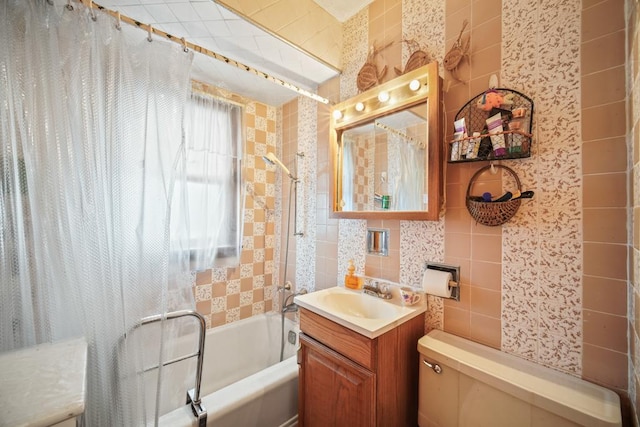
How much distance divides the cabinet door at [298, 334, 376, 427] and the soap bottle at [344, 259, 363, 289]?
405 mm

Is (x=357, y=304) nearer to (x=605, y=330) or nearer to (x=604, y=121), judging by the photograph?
(x=605, y=330)

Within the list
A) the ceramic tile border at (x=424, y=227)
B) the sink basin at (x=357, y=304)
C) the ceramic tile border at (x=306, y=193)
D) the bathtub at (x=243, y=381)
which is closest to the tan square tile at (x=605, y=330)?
the ceramic tile border at (x=424, y=227)

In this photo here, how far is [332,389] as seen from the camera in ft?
3.79

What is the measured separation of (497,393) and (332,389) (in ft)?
2.19

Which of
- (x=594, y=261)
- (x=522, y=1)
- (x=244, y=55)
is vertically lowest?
(x=594, y=261)

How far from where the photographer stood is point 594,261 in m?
0.84

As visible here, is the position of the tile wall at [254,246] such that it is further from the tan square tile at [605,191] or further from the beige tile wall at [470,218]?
the tan square tile at [605,191]

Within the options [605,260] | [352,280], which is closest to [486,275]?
[605,260]

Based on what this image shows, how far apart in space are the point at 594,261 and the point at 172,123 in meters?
1.68

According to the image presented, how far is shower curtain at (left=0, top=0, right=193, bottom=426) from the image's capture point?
80 centimetres

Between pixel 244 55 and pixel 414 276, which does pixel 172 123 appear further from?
pixel 414 276

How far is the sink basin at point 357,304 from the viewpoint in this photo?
132 centimetres

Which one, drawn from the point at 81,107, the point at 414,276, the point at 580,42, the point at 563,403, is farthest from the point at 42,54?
the point at 563,403

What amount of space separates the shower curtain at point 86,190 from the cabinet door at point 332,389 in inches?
26.9
